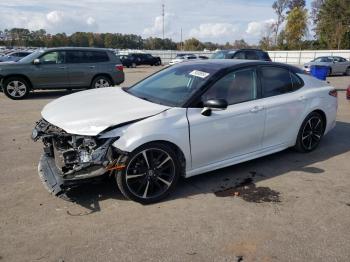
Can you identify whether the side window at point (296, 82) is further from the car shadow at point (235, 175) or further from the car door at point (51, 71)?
the car door at point (51, 71)

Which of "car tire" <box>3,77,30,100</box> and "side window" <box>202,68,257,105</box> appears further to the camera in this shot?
"car tire" <box>3,77,30,100</box>

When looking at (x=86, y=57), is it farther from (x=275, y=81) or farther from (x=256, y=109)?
(x=256, y=109)

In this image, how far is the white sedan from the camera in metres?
4.05

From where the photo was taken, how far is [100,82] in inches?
536

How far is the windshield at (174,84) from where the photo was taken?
15.5 ft

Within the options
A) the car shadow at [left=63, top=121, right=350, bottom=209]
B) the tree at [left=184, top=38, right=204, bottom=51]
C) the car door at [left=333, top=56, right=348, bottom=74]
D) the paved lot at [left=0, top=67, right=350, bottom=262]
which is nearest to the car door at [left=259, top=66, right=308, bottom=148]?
the car shadow at [left=63, top=121, right=350, bottom=209]

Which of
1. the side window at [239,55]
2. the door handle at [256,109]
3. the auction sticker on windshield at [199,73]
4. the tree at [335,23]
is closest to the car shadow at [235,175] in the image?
the door handle at [256,109]

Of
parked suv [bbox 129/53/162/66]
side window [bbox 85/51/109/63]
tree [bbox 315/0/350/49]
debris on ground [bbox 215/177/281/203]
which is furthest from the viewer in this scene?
tree [bbox 315/0/350/49]

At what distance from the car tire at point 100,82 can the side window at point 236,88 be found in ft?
29.9

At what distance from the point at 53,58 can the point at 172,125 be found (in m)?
9.59

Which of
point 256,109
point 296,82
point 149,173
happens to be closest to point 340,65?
point 296,82

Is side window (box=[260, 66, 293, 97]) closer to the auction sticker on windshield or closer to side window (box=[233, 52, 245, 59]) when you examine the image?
the auction sticker on windshield

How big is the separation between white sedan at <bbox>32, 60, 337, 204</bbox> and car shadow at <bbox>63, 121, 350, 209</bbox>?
232 millimetres

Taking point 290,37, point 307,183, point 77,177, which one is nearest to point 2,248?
point 77,177
